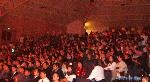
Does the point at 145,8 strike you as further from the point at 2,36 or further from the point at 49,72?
the point at 49,72

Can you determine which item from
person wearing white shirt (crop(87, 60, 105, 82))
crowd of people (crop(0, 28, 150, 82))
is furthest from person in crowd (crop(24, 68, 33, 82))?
person wearing white shirt (crop(87, 60, 105, 82))

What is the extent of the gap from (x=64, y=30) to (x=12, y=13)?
482 centimetres

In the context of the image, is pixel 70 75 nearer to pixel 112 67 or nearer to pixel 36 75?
pixel 36 75

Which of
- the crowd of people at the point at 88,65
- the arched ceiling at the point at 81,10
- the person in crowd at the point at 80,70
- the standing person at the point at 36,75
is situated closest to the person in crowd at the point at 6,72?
the crowd of people at the point at 88,65

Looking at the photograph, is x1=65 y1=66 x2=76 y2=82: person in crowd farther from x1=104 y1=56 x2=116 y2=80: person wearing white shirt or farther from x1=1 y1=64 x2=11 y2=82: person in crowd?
x1=1 y1=64 x2=11 y2=82: person in crowd

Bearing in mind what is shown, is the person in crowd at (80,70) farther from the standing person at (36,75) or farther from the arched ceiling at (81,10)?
the arched ceiling at (81,10)

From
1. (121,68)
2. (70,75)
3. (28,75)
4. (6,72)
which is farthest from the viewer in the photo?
(6,72)

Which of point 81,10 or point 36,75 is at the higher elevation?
point 81,10

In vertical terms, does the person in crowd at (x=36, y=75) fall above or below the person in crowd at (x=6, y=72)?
above

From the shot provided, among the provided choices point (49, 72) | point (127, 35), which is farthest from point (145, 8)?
point (49, 72)

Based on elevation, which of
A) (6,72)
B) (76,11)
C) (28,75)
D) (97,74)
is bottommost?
(6,72)

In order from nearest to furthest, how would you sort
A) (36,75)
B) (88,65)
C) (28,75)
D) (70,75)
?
(70,75) < (36,75) < (28,75) < (88,65)

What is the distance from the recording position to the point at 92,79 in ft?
36.4

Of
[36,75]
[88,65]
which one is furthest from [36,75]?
[88,65]
